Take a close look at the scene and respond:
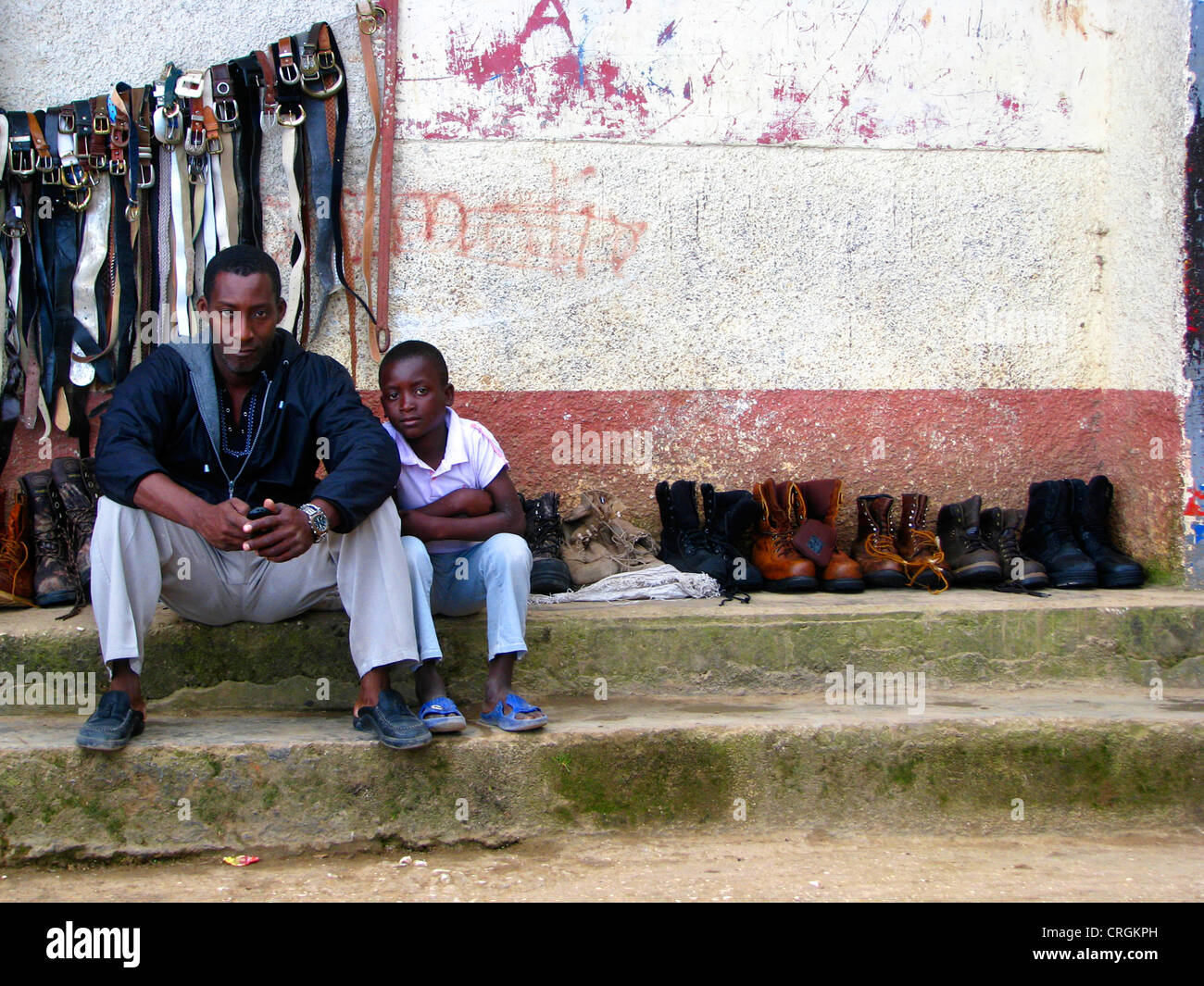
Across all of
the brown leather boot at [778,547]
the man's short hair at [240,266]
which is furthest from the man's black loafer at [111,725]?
the brown leather boot at [778,547]

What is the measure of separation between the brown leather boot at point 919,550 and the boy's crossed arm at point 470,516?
1.57 m

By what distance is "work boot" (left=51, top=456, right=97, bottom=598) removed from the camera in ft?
12.6

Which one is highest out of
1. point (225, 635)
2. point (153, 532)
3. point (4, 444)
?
point (4, 444)

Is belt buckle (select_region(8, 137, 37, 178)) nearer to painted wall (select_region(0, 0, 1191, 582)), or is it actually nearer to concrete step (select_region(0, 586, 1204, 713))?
painted wall (select_region(0, 0, 1191, 582))

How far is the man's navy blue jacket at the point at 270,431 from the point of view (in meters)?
3.07

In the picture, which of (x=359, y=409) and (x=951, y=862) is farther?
(x=359, y=409)

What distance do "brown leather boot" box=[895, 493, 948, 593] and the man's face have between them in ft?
7.98

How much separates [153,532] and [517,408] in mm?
1730

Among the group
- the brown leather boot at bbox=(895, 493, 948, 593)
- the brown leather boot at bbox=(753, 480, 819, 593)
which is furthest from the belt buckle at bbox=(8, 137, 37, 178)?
the brown leather boot at bbox=(895, 493, 948, 593)

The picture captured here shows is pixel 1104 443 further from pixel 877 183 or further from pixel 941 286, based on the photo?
pixel 877 183

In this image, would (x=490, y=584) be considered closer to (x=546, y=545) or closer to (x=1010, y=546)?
(x=546, y=545)

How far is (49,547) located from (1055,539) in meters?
3.64

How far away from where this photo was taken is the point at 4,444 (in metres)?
4.21

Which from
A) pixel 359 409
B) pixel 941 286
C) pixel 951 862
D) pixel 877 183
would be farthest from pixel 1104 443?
pixel 359 409
